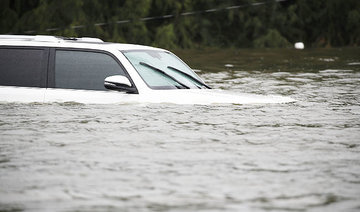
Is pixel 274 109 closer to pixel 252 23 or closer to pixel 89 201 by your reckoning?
pixel 89 201

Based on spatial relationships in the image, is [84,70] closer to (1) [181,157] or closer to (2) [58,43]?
(2) [58,43]

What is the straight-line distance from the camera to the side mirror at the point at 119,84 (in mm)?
10055

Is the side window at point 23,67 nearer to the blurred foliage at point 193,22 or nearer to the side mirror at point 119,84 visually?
the side mirror at point 119,84

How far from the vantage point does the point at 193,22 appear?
34.5 metres

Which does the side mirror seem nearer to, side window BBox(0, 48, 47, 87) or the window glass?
the window glass

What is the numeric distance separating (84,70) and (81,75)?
2.9 inches

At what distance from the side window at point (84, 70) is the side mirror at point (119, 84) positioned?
200mm

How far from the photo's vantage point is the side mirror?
33.0 ft

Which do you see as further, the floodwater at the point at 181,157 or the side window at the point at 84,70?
the side window at the point at 84,70

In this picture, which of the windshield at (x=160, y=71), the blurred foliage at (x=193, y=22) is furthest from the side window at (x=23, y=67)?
the blurred foliage at (x=193, y=22)

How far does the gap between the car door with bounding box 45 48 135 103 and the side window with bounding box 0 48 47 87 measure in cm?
13

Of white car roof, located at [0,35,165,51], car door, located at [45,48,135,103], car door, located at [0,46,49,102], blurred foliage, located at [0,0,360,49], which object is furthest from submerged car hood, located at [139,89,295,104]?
blurred foliage, located at [0,0,360,49]

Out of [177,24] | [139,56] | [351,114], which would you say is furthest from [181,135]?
[177,24]

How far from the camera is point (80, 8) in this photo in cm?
3089
